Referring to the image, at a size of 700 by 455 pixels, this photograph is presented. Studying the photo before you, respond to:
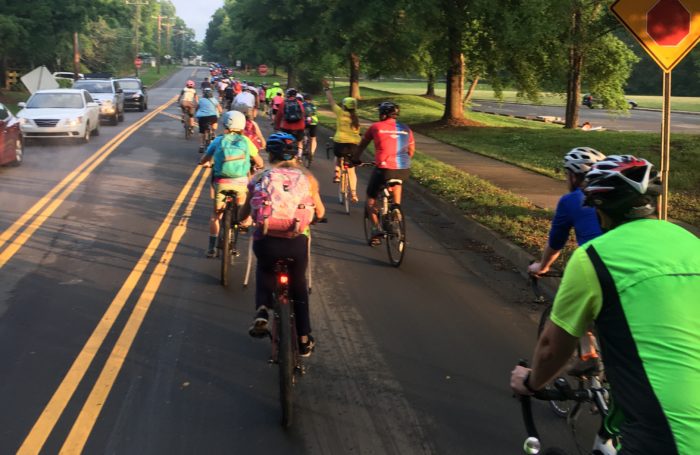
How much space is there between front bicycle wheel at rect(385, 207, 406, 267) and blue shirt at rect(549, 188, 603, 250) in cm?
408

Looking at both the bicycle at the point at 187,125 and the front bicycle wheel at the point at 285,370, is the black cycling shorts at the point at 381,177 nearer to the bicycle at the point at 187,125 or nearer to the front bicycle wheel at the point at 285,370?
the front bicycle wheel at the point at 285,370

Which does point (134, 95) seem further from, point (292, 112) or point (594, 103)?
point (594, 103)

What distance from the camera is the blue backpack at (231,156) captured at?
772 cm

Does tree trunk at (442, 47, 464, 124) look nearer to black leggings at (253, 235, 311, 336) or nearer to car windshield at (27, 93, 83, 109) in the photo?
car windshield at (27, 93, 83, 109)

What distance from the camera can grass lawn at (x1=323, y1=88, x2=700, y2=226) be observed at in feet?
41.7

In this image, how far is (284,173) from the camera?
483 cm

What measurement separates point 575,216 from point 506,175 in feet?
37.4

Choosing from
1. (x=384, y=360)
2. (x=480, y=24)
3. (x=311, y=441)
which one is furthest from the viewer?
(x=480, y=24)

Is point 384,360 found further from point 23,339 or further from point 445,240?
point 445,240

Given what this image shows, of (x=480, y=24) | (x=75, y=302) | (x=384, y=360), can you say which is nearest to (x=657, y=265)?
(x=384, y=360)

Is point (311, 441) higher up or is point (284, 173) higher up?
point (284, 173)

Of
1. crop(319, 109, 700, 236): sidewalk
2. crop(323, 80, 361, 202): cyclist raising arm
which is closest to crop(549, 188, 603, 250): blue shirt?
crop(319, 109, 700, 236): sidewalk

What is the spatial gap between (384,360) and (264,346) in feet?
3.44

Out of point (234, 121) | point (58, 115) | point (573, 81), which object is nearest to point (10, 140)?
point (58, 115)
